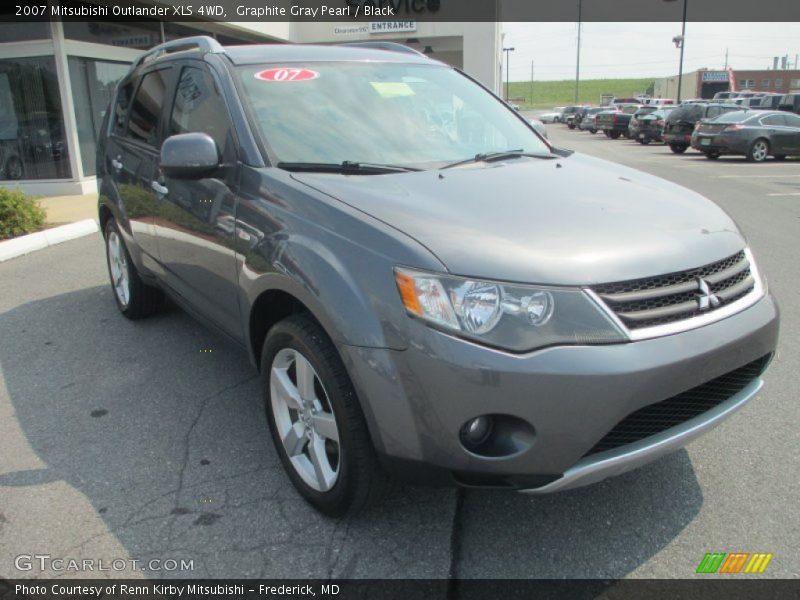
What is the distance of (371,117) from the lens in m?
3.42

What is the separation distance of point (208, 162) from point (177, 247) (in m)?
0.90

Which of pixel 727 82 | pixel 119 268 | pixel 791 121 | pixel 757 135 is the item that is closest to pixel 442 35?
pixel 757 135

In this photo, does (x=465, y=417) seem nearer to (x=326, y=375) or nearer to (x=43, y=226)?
(x=326, y=375)

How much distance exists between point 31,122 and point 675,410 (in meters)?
13.9

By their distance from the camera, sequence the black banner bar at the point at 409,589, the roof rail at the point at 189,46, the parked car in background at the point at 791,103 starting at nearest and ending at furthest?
1. the black banner bar at the point at 409,589
2. the roof rail at the point at 189,46
3. the parked car in background at the point at 791,103

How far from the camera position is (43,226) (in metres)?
9.14

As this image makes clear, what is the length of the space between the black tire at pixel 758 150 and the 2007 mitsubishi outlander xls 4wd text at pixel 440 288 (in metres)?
17.9

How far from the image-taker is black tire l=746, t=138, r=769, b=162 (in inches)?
742

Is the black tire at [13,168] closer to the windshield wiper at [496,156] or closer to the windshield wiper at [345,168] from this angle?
the windshield wiper at [345,168]

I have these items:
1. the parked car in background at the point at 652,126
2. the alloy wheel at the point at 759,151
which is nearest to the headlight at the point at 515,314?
the alloy wheel at the point at 759,151

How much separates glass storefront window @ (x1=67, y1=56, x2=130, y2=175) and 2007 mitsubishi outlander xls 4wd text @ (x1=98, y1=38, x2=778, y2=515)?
445 inches

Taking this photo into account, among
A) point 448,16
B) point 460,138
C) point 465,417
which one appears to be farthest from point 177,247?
point 448,16

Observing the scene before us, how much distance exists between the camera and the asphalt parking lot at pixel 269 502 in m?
2.54

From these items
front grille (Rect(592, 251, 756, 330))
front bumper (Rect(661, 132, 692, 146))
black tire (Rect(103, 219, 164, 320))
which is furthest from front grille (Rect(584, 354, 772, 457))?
front bumper (Rect(661, 132, 692, 146))
